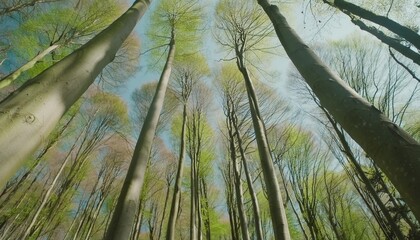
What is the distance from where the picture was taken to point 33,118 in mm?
894

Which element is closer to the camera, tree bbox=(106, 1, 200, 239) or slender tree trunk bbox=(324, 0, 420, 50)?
tree bbox=(106, 1, 200, 239)

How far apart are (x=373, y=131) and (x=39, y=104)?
1253 millimetres

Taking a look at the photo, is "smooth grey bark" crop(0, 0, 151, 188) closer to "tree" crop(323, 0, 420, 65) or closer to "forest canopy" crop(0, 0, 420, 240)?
"forest canopy" crop(0, 0, 420, 240)

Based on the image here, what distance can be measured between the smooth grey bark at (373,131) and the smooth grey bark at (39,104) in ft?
3.97

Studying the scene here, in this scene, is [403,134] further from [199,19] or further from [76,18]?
[76,18]

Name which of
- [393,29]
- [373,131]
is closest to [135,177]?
[373,131]

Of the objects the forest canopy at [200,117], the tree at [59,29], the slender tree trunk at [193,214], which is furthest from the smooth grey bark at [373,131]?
the tree at [59,29]

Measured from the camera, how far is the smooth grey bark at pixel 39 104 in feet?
2.66

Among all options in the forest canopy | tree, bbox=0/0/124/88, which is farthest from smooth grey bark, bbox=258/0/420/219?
tree, bbox=0/0/124/88

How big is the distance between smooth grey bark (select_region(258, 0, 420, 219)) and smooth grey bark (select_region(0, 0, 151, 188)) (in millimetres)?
1209

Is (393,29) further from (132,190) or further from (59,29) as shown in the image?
(59,29)

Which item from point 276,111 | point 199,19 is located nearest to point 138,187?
point 276,111

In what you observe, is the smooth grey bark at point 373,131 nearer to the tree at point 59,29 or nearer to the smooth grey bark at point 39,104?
the smooth grey bark at point 39,104

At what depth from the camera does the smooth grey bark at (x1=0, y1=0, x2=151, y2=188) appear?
0.81 meters
